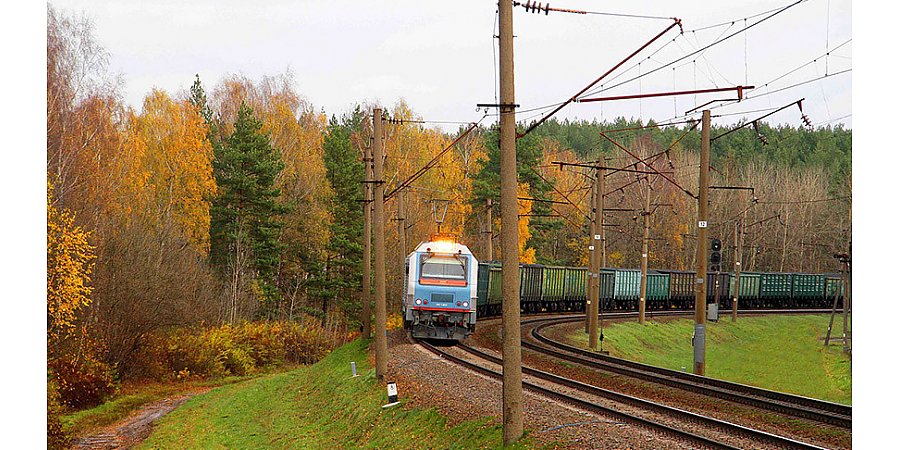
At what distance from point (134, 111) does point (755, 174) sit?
2522 inches

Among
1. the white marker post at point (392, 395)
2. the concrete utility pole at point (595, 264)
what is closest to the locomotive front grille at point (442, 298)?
the white marker post at point (392, 395)

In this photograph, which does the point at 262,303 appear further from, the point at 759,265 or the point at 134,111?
the point at 759,265

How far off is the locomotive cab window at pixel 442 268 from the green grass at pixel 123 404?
37.6ft

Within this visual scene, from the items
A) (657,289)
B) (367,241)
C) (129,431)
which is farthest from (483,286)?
(657,289)

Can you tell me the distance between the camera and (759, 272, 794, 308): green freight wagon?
60.5 metres

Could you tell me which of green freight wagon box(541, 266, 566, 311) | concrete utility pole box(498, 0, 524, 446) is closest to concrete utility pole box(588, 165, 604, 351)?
green freight wagon box(541, 266, 566, 311)

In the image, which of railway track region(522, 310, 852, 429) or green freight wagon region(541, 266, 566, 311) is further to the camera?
green freight wagon region(541, 266, 566, 311)

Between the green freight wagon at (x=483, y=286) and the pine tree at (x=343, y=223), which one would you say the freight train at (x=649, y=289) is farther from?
the pine tree at (x=343, y=223)

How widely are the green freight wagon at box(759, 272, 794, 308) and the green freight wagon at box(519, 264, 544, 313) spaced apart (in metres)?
21.8

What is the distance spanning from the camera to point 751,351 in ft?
135

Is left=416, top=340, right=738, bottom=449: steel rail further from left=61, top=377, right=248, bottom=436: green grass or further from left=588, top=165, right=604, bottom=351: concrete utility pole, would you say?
left=61, top=377, right=248, bottom=436: green grass

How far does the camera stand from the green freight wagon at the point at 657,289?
52875 mm

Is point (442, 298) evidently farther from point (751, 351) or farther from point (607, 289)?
point (607, 289)

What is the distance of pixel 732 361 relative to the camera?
3753 cm
